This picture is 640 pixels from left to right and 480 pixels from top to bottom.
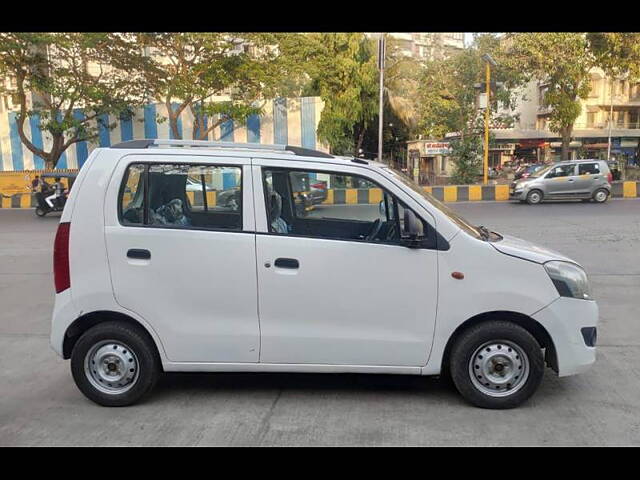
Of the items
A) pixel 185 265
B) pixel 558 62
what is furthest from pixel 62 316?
pixel 558 62

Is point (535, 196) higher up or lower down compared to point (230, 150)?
lower down

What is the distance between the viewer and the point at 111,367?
395cm

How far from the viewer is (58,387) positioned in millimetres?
4410

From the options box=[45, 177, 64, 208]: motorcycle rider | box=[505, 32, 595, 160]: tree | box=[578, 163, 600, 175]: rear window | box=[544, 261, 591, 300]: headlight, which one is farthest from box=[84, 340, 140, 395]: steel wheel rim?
box=[505, 32, 595, 160]: tree

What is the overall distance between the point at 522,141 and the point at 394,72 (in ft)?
59.2

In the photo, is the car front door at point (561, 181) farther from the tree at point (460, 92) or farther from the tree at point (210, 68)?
the tree at point (210, 68)

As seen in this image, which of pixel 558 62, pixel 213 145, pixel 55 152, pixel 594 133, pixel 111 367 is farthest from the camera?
pixel 594 133

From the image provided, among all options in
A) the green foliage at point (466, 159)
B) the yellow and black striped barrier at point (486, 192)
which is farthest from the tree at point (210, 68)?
the green foliage at point (466, 159)

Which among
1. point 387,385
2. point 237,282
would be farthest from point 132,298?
point 387,385

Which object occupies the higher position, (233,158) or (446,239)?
(233,158)

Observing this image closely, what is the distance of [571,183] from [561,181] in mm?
323

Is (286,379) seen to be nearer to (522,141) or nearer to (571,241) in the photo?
(571,241)

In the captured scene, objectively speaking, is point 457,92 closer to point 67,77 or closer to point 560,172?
point 560,172

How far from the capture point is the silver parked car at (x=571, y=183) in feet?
60.6
